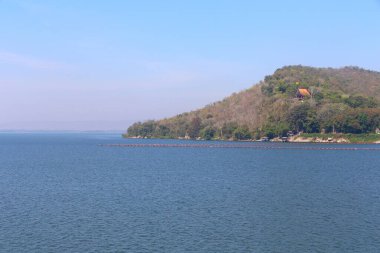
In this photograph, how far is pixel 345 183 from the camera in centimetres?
6975

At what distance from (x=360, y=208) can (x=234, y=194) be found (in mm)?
15384

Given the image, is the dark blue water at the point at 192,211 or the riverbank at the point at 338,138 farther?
the riverbank at the point at 338,138

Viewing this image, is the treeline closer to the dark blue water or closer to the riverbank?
the riverbank

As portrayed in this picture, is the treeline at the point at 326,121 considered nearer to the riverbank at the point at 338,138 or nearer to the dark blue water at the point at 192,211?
the riverbank at the point at 338,138

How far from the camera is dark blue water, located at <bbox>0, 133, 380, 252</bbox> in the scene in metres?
36.8

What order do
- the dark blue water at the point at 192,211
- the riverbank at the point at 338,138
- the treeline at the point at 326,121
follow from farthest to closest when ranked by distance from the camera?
the riverbank at the point at 338,138 → the treeline at the point at 326,121 → the dark blue water at the point at 192,211

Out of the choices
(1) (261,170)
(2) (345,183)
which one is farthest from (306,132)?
(2) (345,183)

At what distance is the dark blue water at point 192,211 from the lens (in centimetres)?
3681

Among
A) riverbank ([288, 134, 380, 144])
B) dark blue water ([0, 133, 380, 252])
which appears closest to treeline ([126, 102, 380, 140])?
riverbank ([288, 134, 380, 144])

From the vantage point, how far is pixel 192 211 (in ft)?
157

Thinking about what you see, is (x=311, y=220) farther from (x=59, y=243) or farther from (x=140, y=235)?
(x=59, y=243)

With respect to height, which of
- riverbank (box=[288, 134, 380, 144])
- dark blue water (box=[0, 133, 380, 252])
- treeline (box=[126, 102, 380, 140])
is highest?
treeline (box=[126, 102, 380, 140])

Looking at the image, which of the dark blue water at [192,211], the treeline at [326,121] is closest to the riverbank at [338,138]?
the treeline at [326,121]

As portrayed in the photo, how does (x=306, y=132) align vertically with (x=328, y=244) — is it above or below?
above
